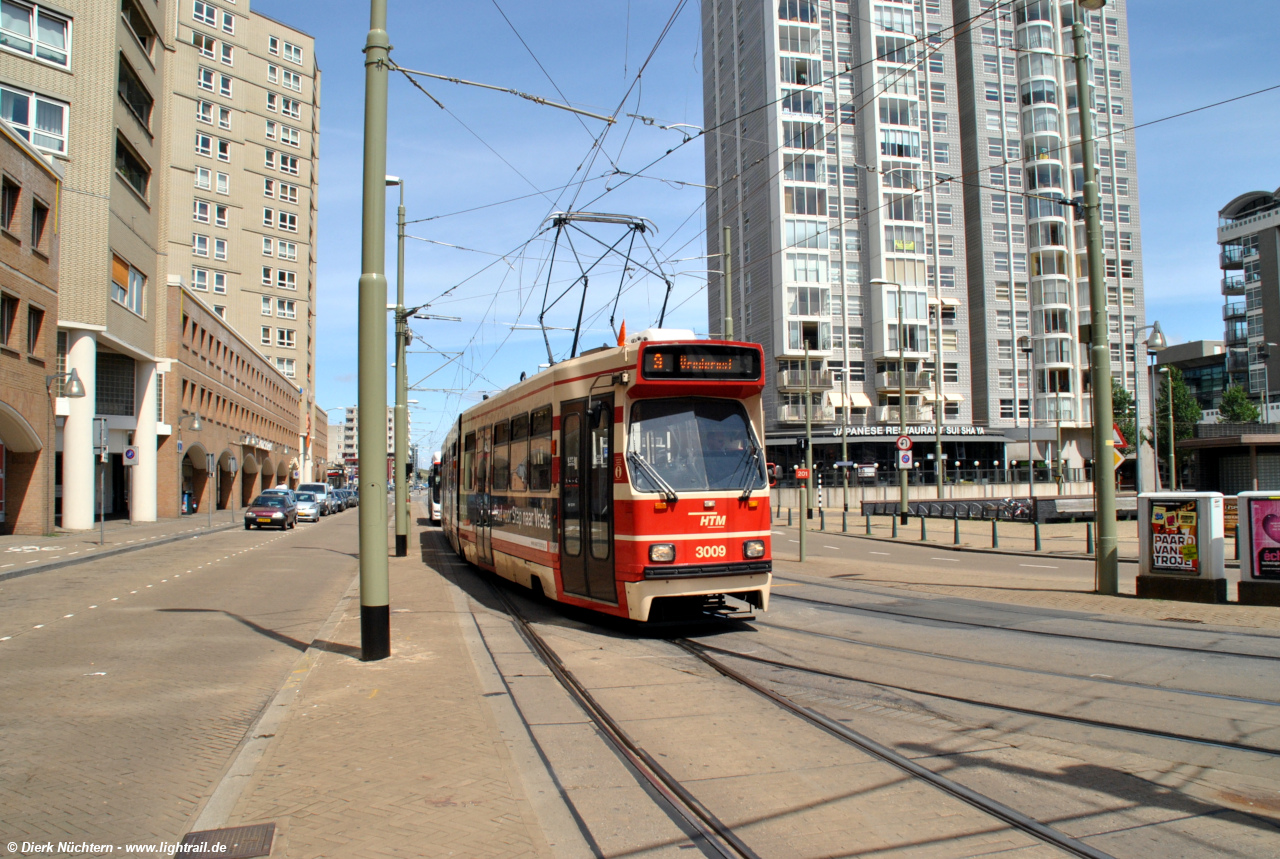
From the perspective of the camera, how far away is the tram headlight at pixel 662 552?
9172 mm

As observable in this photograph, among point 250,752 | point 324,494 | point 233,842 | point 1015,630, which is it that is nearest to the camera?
point 233,842

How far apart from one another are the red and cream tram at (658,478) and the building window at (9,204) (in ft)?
75.1

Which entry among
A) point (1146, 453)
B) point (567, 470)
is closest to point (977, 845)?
point (567, 470)

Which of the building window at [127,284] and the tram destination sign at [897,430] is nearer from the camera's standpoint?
the building window at [127,284]

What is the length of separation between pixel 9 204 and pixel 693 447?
1012 inches

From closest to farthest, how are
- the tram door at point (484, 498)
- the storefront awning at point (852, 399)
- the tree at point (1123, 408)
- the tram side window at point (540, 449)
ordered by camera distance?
the tram side window at point (540, 449) → the tram door at point (484, 498) → the storefront awning at point (852, 399) → the tree at point (1123, 408)

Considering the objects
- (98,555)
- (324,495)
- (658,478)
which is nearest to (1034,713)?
(658,478)

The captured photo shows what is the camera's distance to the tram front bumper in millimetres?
9281

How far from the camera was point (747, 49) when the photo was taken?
57344 millimetres

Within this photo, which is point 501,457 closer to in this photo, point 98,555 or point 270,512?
point 98,555

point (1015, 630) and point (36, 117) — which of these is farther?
point (36, 117)

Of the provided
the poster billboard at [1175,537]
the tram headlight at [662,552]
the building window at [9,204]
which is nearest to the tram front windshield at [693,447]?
the tram headlight at [662,552]

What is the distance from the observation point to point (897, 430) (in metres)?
55.4

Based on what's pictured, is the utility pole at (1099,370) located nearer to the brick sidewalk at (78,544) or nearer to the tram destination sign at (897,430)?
the brick sidewalk at (78,544)
